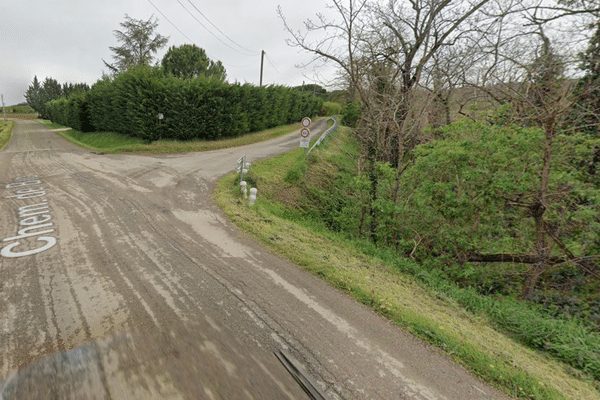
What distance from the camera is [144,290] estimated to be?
3.73 meters

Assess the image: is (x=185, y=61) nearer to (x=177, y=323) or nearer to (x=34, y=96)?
(x=177, y=323)

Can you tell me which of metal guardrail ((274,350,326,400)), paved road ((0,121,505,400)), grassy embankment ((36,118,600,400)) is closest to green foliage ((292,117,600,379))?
grassy embankment ((36,118,600,400))

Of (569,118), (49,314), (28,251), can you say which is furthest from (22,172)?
(569,118)

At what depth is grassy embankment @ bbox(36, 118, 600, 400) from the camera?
9.58 ft

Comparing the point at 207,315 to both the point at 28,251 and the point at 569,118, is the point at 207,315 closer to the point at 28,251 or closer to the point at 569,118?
the point at 28,251

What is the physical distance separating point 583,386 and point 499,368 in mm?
1098

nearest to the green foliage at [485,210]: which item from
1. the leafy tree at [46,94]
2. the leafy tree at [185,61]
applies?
the leafy tree at [185,61]

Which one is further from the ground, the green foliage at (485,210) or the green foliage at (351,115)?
the green foliage at (351,115)

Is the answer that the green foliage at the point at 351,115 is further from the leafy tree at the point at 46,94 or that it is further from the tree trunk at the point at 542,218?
the leafy tree at the point at 46,94

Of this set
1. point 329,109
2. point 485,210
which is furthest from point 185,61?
point 485,210

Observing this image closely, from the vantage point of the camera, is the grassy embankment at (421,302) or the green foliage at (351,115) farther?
the green foliage at (351,115)

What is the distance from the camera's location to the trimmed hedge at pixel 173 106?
1672 cm

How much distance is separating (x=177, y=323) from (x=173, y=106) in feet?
54.9

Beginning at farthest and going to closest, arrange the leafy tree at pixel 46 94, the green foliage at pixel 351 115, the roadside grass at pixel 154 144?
the leafy tree at pixel 46 94 < the green foliage at pixel 351 115 < the roadside grass at pixel 154 144
